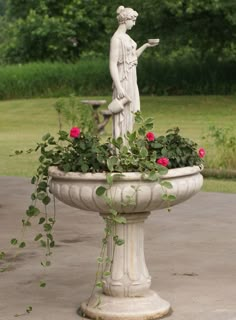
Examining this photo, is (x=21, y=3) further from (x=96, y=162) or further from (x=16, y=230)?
(x=96, y=162)

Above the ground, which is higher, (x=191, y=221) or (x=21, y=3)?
(x=21, y=3)

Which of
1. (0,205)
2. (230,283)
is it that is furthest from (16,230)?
(230,283)

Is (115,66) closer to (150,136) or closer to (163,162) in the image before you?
(150,136)

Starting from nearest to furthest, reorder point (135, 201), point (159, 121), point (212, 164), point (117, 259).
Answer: point (135, 201) < point (117, 259) < point (212, 164) < point (159, 121)

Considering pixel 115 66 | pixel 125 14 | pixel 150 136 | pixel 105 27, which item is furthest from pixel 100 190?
pixel 105 27

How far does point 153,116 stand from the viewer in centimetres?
3234

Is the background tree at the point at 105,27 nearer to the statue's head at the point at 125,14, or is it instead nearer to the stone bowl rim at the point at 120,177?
the statue's head at the point at 125,14

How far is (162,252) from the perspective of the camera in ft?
33.5

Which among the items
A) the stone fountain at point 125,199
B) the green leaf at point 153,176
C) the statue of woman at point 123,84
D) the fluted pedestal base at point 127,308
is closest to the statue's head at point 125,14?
the stone fountain at point 125,199

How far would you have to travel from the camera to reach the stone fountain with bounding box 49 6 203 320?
7.22m

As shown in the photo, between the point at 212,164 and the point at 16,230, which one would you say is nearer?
the point at 16,230

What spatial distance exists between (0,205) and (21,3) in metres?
41.8

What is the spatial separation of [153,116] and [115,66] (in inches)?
965

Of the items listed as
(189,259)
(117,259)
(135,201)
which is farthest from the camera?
(189,259)
